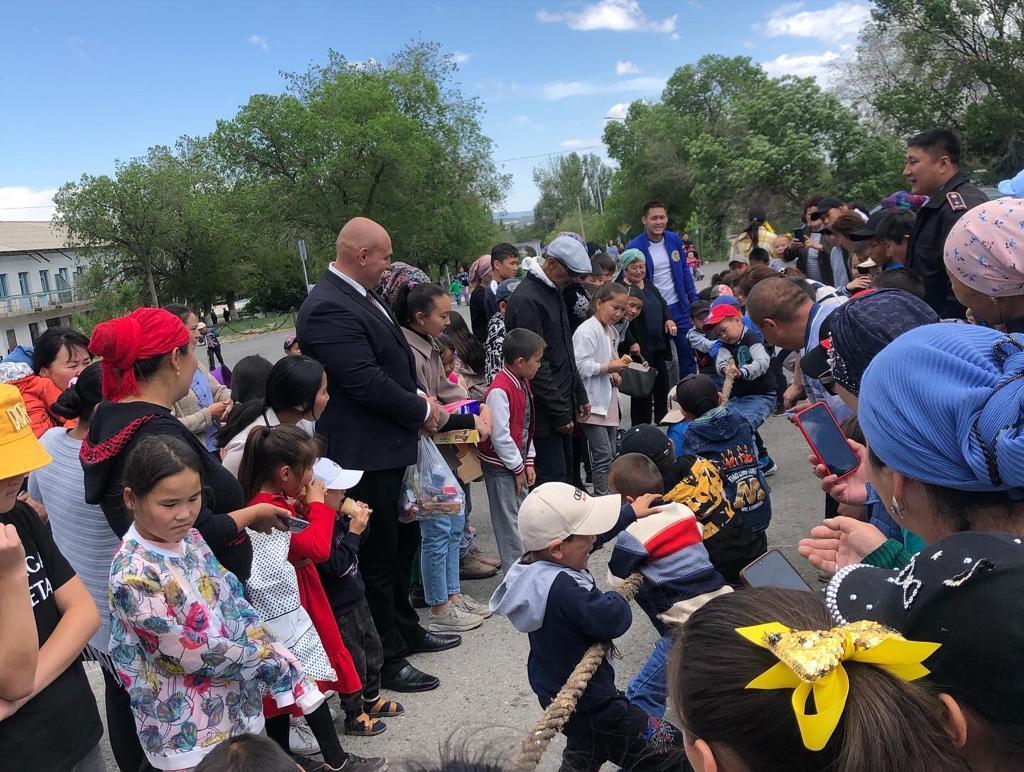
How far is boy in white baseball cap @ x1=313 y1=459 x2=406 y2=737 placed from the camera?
3.32 metres

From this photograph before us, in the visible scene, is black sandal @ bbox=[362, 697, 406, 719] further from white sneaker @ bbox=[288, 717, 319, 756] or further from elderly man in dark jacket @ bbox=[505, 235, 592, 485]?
elderly man in dark jacket @ bbox=[505, 235, 592, 485]

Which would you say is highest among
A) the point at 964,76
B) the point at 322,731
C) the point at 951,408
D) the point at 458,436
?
the point at 964,76

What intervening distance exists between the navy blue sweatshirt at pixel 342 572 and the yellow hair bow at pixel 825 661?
2.41 metres

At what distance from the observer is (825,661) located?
42.1 inches

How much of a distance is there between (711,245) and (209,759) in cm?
4232

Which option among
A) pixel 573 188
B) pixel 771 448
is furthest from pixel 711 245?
pixel 573 188

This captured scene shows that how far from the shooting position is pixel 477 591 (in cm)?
502

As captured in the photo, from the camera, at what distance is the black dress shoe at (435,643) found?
13.9 ft

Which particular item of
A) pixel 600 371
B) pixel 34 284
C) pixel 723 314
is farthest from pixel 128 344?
pixel 34 284

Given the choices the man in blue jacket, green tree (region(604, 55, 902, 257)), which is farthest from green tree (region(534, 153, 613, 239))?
the man in blue jacket

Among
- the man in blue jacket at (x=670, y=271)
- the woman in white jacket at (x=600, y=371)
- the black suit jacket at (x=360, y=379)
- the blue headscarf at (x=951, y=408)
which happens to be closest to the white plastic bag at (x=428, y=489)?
the black suit jacket at (x=360, y=379)

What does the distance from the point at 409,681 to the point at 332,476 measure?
1.21 metres

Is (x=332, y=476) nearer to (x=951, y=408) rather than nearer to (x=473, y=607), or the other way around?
(x=473, y=607)

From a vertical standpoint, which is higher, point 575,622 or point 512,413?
point 512,413
